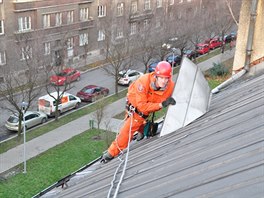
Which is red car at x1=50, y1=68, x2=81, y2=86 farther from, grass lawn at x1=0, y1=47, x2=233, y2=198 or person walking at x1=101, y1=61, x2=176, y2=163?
person walking at x1=101, y1=61, x2=176, y2=163

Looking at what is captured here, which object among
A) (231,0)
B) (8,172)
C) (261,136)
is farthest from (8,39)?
(261,136)

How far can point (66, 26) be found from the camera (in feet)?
119

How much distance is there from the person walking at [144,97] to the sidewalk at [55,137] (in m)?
10.3

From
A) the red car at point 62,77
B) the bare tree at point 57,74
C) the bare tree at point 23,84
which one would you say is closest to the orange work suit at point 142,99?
the bare tree at point 23,84

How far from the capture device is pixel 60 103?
2644 cm

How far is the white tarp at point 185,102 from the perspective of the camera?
5.91 m

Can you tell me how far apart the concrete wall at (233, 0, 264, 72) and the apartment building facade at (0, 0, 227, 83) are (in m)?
16.3

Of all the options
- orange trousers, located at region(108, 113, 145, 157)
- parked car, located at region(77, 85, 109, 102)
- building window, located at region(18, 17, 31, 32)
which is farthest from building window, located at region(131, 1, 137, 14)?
orange trousers, located at region(108, 113, 145, 157)

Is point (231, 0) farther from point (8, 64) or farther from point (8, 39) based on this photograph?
point (8, 64)

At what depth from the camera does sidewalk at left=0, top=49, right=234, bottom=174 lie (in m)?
20.2

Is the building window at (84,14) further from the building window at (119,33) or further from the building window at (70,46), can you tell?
the building window at (119,33)

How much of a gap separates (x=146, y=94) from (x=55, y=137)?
17.0 meters

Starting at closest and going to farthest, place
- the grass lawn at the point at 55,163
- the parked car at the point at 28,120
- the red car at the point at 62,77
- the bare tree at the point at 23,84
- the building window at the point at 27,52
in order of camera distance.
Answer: the grass lawn at the point at 55,163
the bare tree at the point at 23,84
the parked car at the point at 28,120
the building window at the point at 27,52
the red car at the point at 62,77

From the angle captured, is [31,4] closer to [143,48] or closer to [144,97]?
[143,48]
